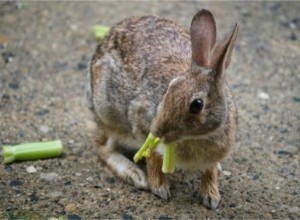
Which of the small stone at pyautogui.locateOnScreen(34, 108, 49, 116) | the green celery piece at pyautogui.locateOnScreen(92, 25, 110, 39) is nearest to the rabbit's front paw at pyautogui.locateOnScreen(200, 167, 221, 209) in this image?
the small stone at pyautogui.locateOnScreen(34, 108, 49, 116)

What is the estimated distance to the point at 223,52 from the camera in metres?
3.61

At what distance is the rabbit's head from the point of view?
3637mm

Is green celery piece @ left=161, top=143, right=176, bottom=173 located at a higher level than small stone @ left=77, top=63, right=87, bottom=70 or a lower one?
higher

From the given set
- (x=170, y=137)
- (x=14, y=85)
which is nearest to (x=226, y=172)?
(x=170, y=137)

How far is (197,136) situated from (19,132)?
6.15 ft

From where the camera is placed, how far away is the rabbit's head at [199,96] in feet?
11.9

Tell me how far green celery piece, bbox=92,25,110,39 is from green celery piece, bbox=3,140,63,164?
1.92 m

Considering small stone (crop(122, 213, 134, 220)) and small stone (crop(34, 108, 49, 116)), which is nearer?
small stone (crop(122, 213, 134, 220))

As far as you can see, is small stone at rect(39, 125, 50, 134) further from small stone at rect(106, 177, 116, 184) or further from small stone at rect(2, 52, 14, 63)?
small stone at rect(2, 52, 14, 63)

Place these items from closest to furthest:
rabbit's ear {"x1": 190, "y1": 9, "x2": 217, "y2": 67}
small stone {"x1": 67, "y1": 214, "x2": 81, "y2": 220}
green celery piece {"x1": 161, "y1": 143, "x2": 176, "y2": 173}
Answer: rabbit's ear {"x1": 190, "y1": 9, "x2": 217, "y2": 67} < green celery piece {"x1": 161, "y1": 143, "x2": 176, "y2": 173} < small stone {"x1": 67, "y1": 214, "x2": 81, "y2": 220}

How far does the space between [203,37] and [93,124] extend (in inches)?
68.2

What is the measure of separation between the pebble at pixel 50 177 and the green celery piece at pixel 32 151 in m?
0.21

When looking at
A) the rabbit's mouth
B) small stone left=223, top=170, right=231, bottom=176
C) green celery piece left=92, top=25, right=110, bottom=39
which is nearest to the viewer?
the rabbit's mouth

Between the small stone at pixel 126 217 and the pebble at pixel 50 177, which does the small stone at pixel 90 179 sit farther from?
the small stone at pixel 126 217
